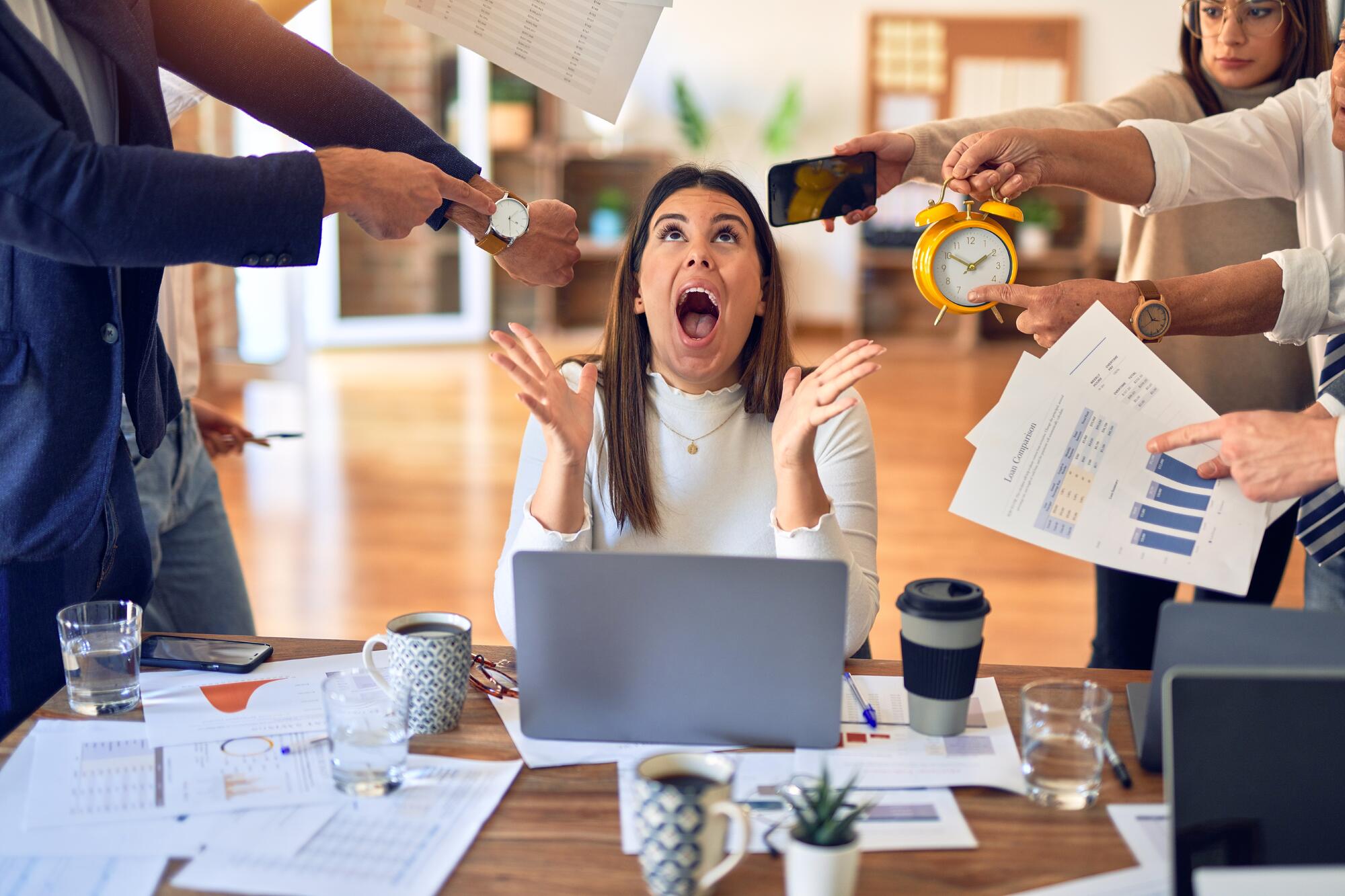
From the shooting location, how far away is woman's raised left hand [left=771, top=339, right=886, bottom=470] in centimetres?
139

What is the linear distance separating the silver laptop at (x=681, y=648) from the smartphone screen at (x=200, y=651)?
0.40m

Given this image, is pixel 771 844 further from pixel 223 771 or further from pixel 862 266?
pixel 862 266

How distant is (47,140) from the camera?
1223mm

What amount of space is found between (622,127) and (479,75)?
3.46 feet

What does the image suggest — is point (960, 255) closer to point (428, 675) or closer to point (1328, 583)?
point (1328, 583)

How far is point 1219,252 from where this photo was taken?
225 cm

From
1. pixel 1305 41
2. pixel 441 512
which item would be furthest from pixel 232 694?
pixel 441 512

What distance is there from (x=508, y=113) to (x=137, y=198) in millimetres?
7191

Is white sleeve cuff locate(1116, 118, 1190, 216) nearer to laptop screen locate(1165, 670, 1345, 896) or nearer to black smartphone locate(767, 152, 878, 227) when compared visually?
black smartphone locate(767, 152, 878, 227)

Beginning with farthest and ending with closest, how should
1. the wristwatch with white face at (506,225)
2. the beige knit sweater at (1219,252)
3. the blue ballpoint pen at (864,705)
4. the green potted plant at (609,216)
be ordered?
the green potted plant at (609,216) < the beige knit sweater at (1219,252) < the wristwatch with white face at (506,225) < the blue ballpoint pen at (864,705)

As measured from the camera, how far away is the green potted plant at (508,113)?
814 centimetres

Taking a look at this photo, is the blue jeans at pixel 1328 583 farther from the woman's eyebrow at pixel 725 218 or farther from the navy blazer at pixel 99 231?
the navy blazer at pixel 99 231

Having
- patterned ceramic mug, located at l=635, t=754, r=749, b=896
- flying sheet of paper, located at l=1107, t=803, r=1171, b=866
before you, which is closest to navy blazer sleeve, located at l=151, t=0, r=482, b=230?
patterned ceramic mug, located at l=635, t=754, r=749, b=896

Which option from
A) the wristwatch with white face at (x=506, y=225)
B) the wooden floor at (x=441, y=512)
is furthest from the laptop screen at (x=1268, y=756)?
the wooden floor at (x=441, y=512)
